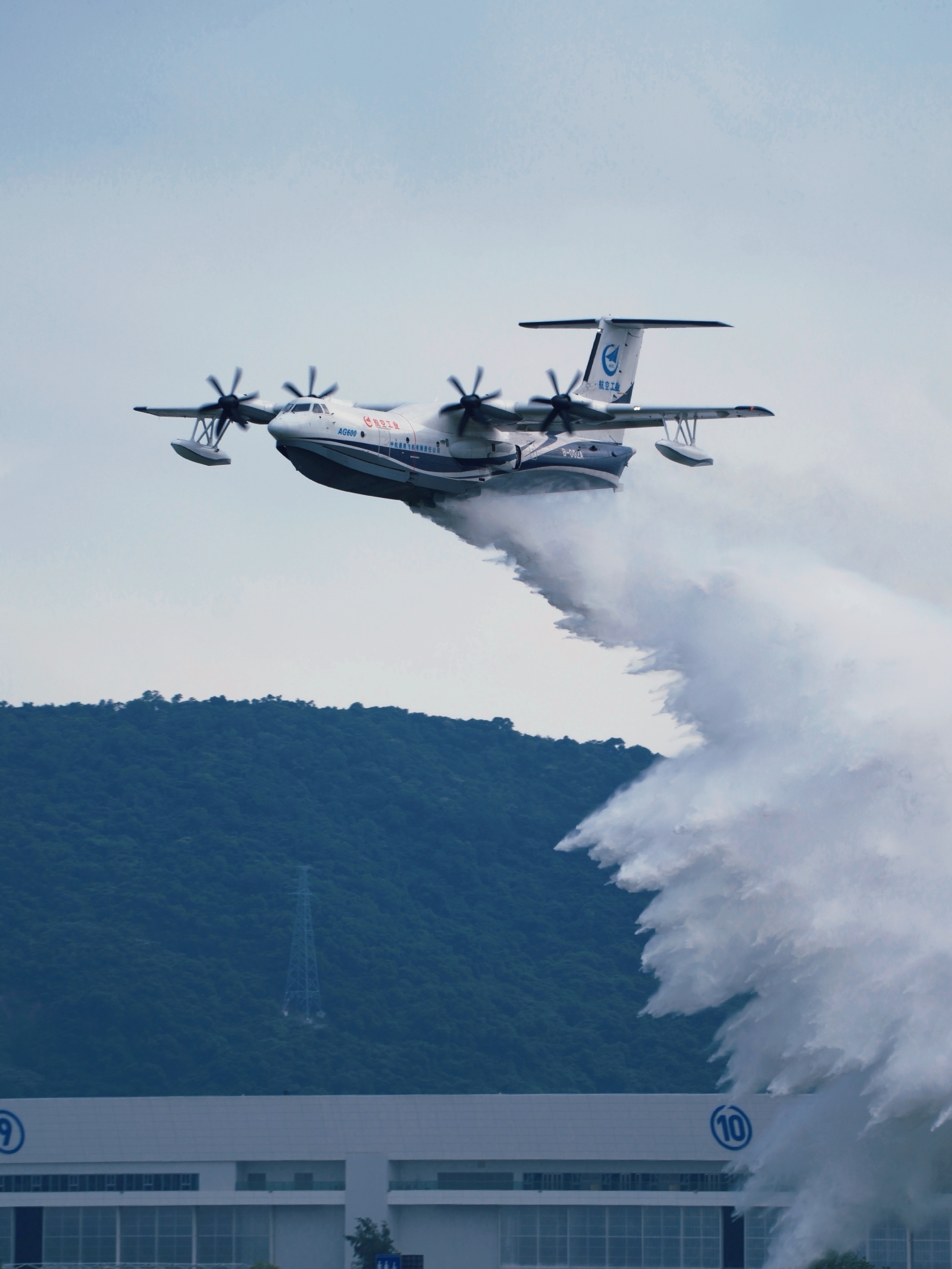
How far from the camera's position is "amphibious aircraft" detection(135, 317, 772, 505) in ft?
132

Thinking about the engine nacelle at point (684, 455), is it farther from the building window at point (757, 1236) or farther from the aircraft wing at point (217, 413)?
the building window at point (757, 1236)

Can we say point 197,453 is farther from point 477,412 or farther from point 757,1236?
point 757,1236

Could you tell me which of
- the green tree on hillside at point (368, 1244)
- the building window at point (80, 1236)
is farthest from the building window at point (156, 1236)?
the green tree on hillside at point (368, 1244)

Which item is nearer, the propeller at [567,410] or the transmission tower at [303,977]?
the propeller at [567,410]

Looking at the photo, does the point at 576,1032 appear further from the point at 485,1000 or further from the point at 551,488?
the point at 551,488

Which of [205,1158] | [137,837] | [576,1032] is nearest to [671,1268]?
[205,1158]

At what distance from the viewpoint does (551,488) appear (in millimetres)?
44875

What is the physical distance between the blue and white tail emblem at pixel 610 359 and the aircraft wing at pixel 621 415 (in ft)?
11.1

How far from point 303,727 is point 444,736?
14.9m

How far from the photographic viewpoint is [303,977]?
14625cm

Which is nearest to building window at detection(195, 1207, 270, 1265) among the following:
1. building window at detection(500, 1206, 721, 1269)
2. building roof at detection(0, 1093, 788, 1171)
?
building roof at detection(0, 1093, 788, 1171)

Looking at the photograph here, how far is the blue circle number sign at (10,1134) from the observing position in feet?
245

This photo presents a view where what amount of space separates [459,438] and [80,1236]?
43.7 metres

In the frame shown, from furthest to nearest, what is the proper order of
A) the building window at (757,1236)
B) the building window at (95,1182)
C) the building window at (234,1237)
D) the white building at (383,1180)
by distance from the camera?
the building window at (95,1182), the building window at (234,1237), the white building at (383,1180), the building window at (757,1236)
